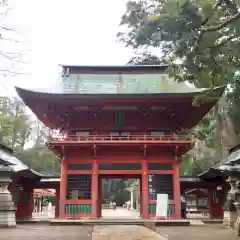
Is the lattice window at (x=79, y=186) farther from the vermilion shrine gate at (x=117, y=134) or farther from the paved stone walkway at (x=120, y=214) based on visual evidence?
the paved stone walkway at (x=120, y=214)

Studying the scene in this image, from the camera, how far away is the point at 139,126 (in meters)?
24.1

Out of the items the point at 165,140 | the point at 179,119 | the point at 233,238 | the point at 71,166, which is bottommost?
the point at 233,238

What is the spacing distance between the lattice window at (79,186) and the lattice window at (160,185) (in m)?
3.71

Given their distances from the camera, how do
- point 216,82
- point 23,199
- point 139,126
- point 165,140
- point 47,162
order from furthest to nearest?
→ point 47,162 → point 23,199 → point 139,126 → point 165,140 → point 216,82

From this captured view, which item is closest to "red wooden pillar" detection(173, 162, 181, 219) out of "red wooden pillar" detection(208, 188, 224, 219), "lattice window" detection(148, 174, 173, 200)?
"lattice window" detection(148, 174, 173, 200)

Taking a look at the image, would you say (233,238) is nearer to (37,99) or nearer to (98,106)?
(98,106)

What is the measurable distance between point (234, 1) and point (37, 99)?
1575cm

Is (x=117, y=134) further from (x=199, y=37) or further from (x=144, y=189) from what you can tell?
(x=199, y=37)

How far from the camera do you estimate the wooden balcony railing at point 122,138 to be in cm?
2241

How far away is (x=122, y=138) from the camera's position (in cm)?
2336

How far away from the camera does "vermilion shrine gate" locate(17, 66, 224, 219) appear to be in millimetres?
22281

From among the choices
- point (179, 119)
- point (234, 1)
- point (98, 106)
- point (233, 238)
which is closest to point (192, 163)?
point (179, 119)

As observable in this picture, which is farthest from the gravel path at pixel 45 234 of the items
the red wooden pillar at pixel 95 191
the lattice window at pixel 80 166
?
the lattice window at pixel 80 166

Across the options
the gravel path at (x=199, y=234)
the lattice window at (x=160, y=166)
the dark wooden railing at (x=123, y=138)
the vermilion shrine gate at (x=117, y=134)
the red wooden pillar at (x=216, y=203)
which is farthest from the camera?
the red wooden pillar at (x=216, y=203)
